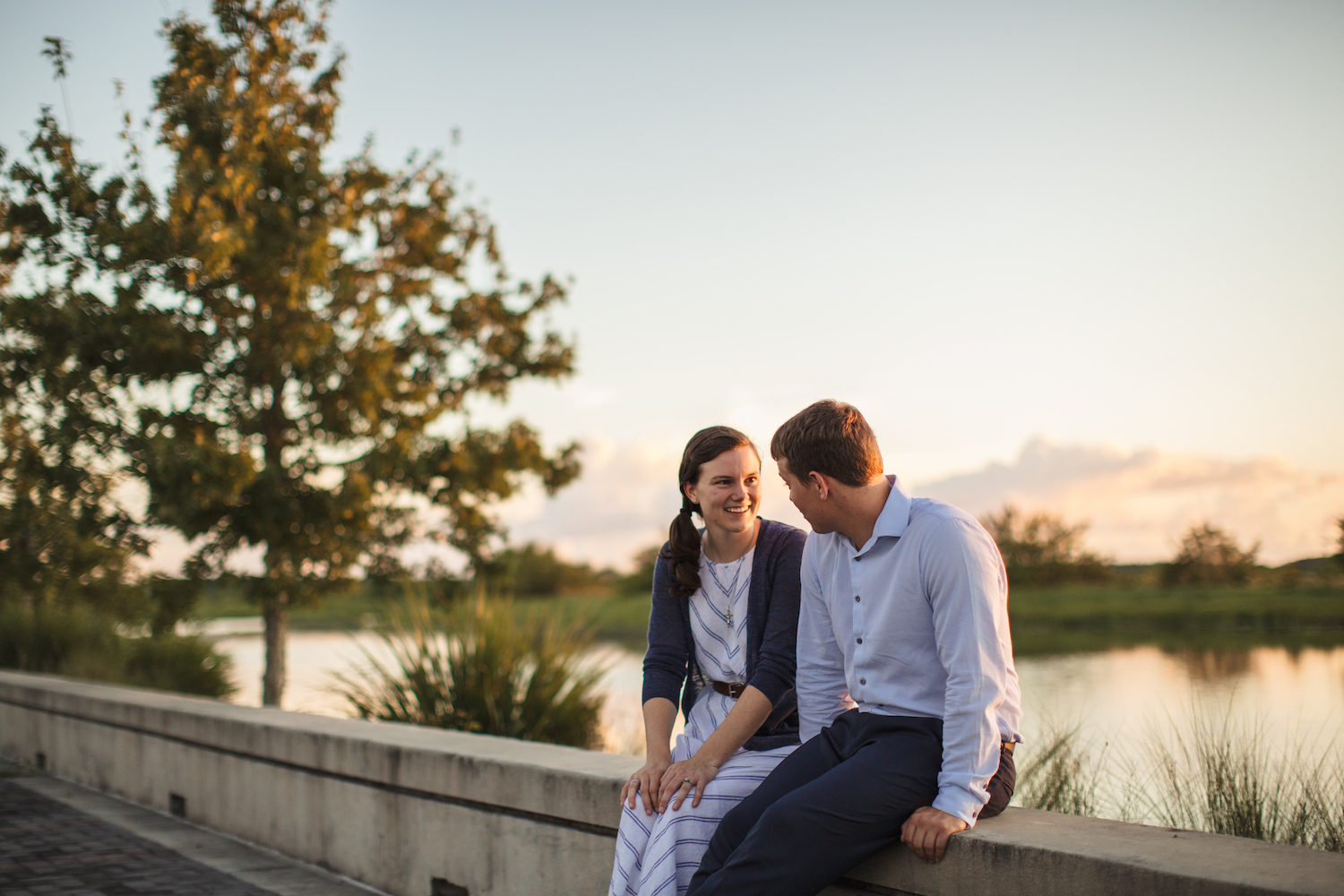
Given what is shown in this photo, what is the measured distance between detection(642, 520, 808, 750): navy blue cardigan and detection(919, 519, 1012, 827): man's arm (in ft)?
2.32

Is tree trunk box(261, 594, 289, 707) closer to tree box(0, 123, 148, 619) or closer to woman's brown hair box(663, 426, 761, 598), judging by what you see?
tree box(0, 123, 148, 619)

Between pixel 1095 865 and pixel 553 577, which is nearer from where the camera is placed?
pixel 1095 865

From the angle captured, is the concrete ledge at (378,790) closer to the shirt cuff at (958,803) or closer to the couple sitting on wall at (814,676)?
the couple sitting on wall at (814,676)

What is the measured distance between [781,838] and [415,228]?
9522 mm

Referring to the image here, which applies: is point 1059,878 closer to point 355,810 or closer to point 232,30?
point 355,810

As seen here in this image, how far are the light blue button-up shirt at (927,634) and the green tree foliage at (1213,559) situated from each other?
1848 cm

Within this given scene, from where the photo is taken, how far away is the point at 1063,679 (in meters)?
11.3

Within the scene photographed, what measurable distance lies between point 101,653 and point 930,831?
13.9 m

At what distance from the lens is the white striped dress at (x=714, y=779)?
9.63 ft

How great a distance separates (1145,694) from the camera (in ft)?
31.3

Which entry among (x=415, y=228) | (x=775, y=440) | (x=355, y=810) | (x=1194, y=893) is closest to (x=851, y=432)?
(x=775, y=440)

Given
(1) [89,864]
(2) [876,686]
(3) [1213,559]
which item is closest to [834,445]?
(2) [876,686]

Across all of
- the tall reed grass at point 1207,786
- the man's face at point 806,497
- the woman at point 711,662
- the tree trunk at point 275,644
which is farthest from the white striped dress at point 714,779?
the tree trunk at point 275,644

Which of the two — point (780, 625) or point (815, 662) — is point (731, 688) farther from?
point (815, 662)
